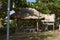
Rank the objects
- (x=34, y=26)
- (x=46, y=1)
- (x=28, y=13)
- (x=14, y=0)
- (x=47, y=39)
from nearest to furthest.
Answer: (x=47, y=39), (x=14, y=0), (x=28, y=13), (x=34, y=26), (x=46, y=1)

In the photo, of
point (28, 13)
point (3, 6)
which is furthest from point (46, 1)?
point (3, 6)

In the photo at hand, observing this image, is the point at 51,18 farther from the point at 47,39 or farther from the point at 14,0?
the point at 47,39

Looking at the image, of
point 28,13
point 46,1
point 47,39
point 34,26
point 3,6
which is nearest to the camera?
point 47,39

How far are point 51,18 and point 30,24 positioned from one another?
4.21m

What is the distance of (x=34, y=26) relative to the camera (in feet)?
108

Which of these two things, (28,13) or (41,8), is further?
(41,8)

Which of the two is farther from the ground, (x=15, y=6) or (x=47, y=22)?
(x=15, y=6)

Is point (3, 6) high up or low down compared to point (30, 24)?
up

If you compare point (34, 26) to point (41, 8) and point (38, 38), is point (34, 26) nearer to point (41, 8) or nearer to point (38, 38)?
point (41, 8)

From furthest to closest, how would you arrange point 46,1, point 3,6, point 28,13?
point 46,1 → point 28,13 → point 3,6

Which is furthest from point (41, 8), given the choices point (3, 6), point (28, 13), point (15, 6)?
point (3, 6)

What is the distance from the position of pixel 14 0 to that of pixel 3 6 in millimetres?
2770

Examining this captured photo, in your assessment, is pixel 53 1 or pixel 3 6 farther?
pixel 53 1

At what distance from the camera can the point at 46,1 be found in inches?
1410
